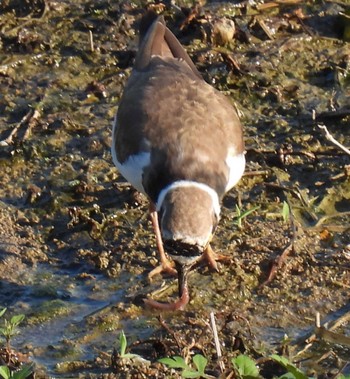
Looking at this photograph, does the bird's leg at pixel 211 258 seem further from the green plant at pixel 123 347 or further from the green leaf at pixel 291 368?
the green leaf at pixel 291 368

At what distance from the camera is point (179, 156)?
21.8 feet

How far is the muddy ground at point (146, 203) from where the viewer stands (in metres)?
6.27

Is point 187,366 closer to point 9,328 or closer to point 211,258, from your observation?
point 9,328

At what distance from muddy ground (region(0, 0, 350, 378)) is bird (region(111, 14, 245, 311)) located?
304 mm

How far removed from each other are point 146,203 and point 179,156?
1.09 meters

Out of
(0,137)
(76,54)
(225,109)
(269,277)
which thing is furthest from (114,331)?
(76,54)

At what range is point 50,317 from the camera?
6.50 meters

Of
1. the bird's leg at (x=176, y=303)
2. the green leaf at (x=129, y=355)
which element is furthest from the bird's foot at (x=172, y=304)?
the green leaf at (x=129, y=355)

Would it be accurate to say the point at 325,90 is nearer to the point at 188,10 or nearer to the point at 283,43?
the point at 283,43

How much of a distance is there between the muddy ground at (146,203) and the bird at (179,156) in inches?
12.0

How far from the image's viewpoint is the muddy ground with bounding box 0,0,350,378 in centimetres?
627

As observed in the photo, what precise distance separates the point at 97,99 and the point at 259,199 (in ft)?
6.15

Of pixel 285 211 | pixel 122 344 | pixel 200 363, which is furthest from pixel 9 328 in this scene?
pixel 285 211

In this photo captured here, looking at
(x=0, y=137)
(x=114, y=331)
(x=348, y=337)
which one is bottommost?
(x=0, y=137)
